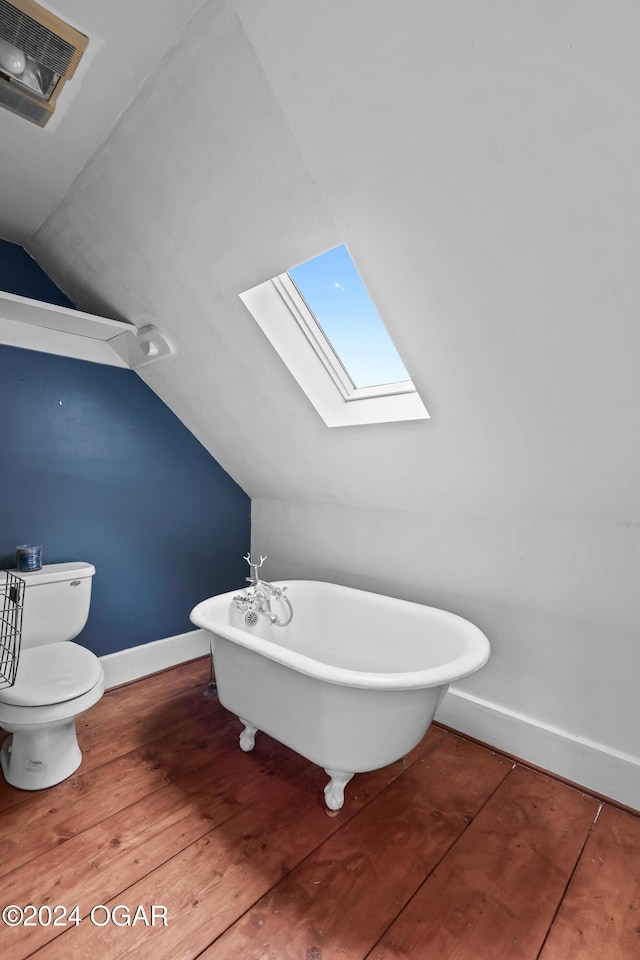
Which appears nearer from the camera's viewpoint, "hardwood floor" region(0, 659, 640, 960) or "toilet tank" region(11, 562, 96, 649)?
"hardwood floor" region(0, 659, 640, 960)

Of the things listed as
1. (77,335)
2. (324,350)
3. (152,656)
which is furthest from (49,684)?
(324,350)

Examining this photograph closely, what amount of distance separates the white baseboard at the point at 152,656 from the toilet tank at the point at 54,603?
42 centimetres

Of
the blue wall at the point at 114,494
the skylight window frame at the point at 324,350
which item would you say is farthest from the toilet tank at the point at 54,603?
the skylight window frame at the point at 324,350

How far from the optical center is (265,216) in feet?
Answer: 4.96

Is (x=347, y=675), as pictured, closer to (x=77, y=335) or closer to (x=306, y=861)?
(x=306, y=861)

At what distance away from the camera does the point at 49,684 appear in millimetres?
1749

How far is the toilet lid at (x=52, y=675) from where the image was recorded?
166 cm

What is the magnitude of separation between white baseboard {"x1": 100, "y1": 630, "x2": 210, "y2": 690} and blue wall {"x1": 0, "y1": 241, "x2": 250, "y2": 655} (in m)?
0.06

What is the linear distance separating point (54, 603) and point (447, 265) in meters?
2.12

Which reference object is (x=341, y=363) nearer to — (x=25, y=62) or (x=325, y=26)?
(x=325, y=26)

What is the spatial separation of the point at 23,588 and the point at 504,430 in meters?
1.98

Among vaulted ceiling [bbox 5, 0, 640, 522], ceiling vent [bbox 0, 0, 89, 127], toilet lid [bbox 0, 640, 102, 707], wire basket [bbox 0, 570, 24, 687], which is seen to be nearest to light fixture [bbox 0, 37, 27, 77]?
ceiling vent [bbox 0, 0, 89, 127]

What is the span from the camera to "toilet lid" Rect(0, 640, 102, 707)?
166 cm

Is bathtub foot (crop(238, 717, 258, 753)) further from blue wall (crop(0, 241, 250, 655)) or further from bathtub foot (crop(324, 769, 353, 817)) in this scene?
blue wall (crop(0, 241, 250, 655))
